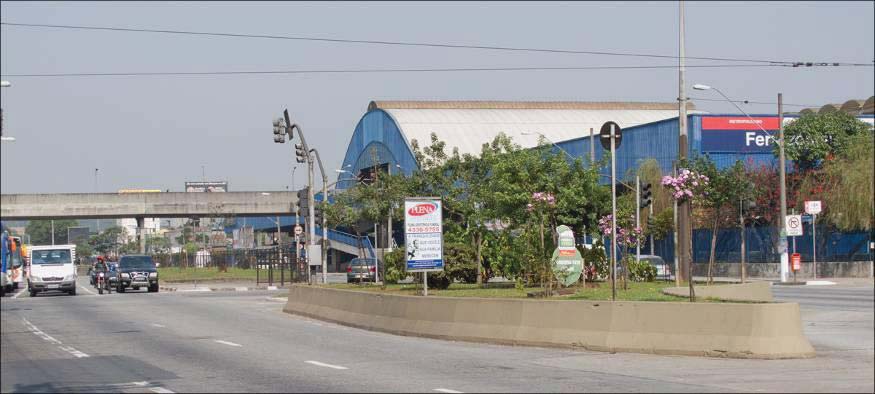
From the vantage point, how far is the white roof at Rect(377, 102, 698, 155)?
101 metres

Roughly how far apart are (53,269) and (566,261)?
18.4 metres

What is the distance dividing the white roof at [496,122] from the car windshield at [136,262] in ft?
140

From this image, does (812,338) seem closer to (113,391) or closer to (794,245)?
(113,391)

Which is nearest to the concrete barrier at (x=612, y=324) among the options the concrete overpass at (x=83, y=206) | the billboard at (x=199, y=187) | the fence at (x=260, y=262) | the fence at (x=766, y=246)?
the billboard at (x=199, y=187)

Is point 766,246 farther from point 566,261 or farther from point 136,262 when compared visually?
point 566,261

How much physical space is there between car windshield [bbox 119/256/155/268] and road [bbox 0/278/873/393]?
2875cm

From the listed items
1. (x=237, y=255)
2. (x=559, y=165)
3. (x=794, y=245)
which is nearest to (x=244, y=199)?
(x=237, y=255)

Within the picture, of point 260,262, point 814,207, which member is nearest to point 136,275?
point 260,262

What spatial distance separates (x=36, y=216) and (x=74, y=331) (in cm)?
2007

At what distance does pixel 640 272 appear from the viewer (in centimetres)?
3709

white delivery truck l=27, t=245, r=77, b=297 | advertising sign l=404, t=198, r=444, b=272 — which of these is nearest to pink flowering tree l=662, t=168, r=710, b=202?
advertising sign l=404, t=198, r=444, b=272

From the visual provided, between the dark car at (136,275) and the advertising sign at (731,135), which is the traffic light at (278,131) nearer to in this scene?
the dark car at (136,275)

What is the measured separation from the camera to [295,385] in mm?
15266

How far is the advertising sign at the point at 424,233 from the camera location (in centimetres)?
2762
